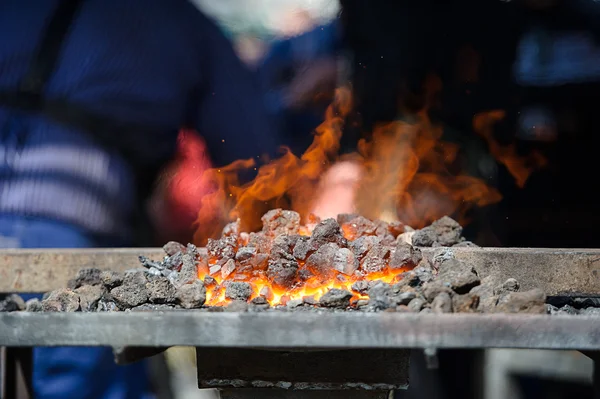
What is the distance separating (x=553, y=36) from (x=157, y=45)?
8.54ft

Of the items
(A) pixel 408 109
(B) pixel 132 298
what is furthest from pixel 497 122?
(B) pixel 132 298

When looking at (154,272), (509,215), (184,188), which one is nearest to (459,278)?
(154,272)

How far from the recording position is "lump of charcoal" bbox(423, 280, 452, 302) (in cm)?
218

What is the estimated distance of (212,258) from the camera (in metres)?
2.85

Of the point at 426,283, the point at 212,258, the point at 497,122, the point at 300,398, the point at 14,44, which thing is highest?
the point at 14,44

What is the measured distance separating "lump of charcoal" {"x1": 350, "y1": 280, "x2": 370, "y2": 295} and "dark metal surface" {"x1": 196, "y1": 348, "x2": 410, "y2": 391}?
0.24 m

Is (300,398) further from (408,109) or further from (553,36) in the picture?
(553,36)

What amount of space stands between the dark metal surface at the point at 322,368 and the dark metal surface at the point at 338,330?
0.54 metres

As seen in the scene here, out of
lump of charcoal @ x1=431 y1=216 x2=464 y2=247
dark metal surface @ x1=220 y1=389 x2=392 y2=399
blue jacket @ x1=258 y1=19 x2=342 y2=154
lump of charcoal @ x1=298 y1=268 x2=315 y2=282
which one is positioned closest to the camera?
dark metal surface @ x1=220 y1=389 x2=392 y2=399

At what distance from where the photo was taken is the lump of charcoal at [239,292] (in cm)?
250

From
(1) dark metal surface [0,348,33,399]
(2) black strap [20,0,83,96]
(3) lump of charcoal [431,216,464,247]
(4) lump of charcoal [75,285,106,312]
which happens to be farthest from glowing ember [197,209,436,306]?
(2) black strap [20,0,83,96]

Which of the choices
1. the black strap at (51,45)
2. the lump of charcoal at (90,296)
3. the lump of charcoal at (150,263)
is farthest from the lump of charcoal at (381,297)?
the black strap at (51,45)

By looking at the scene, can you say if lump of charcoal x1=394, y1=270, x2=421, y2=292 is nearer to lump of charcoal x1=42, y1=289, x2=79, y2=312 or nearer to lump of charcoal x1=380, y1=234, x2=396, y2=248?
lump of charcoal x1=380, y1=234, x2=396, y2=248

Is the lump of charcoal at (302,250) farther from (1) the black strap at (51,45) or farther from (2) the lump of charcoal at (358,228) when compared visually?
(1) the black strap at (51,45)
